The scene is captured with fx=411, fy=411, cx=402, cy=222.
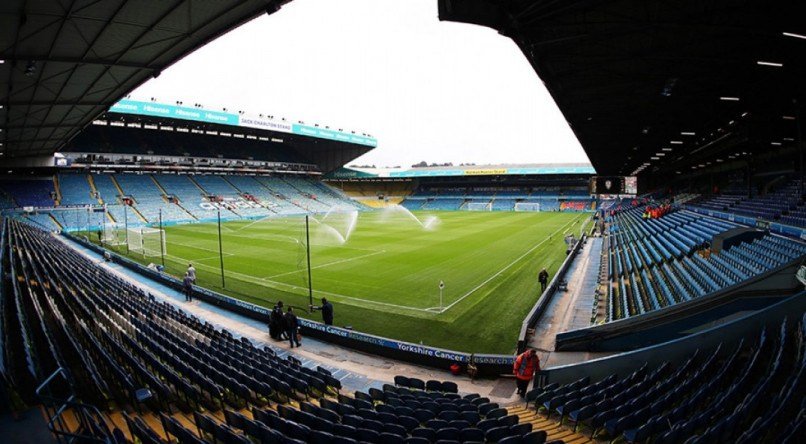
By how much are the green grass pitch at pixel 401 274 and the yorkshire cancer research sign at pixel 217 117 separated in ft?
55.3

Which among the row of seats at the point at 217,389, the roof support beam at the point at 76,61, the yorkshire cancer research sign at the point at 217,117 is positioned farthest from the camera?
the yorkshire cancer research sign at the point at 217,117

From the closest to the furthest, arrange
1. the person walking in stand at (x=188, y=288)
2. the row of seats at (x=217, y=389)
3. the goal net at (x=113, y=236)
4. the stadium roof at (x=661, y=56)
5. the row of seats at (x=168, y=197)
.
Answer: the row of seats at (x=217, y=389)
the stadium roof at (x=661, y=56)
the person walking in stand at (x=188, y=288)
the goal net at (x=113, y=236)
the row of seats at (x=168, y=197)

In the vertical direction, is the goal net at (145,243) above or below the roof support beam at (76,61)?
below

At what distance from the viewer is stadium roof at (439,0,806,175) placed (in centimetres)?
804

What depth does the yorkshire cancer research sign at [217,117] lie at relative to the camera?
50.1m

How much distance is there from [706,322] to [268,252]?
28.6 m

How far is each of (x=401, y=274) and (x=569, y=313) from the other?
10.5 m

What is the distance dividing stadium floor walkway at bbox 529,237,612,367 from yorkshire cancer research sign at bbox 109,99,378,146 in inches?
1777

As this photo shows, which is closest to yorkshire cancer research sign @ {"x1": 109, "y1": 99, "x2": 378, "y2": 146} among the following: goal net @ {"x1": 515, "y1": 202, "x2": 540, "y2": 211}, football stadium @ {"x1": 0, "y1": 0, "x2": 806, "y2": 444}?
football stadium @ {"x1": 0, "y1": 0, "x2": 806, "y2": 444}

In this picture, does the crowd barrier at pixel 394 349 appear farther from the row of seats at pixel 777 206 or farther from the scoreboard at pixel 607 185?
the scoreboard at pixel 607 185

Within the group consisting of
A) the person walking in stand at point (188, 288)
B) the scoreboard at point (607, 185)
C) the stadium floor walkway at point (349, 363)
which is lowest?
the stadium floor walkway at point (349, 363)

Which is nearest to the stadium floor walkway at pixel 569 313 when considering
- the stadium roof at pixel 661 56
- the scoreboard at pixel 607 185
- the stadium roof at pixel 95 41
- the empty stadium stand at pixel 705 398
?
the empty stadium stand at pixel 705 398

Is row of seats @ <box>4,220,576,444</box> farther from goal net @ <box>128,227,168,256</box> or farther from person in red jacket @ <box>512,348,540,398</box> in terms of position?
goal net @ <box>128,227,168,256</box>

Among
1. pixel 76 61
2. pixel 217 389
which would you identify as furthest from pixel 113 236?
pixel 217 389
